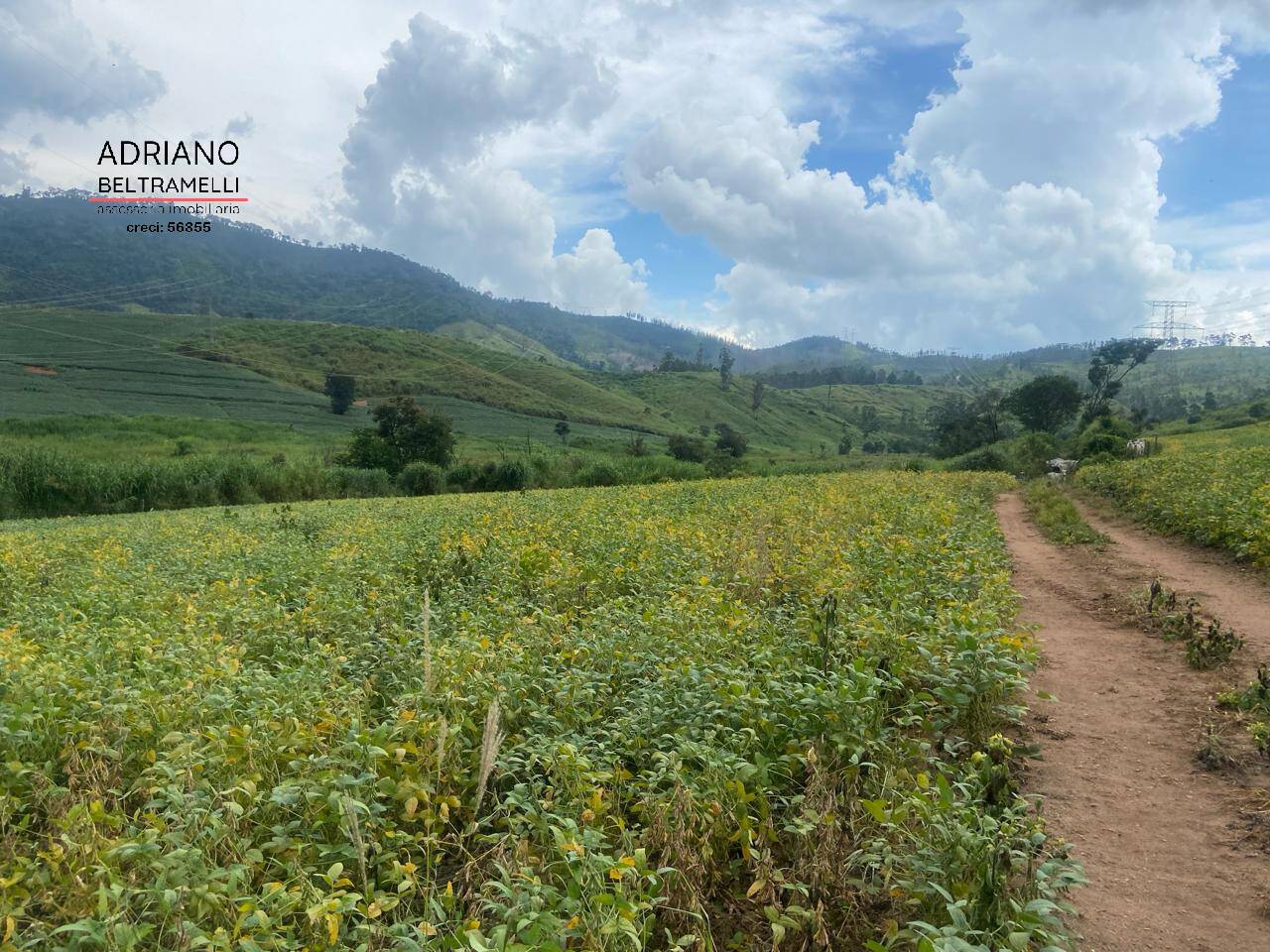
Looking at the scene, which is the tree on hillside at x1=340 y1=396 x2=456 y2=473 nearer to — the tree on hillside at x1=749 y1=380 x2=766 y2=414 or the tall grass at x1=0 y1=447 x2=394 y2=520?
the tall grass at x1=0 y1=447 x2=394 y2=520

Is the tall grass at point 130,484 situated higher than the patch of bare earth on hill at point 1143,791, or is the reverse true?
the patch of bare earth on hill at point 1143,791

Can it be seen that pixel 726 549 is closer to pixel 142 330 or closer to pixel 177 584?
pixel 177 584

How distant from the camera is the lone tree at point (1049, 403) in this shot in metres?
78.8

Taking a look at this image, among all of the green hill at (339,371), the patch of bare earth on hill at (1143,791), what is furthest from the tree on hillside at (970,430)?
the patch of bare earth on hill at (1143,791)

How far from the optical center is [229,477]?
150 ft

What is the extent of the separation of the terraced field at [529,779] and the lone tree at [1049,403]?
8424 cm

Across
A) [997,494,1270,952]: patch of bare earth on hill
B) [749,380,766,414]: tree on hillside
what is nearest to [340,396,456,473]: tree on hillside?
[997,494,1270,952]: patch of bare earth on hill

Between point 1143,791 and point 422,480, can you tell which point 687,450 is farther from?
point 1143,791

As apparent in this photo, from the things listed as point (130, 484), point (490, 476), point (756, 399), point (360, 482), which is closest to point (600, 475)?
point (490, 476)

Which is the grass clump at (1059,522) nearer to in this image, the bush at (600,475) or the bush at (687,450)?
the bush at (600,475)

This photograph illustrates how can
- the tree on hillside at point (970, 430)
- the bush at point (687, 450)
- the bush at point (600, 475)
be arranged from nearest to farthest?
the bush at point (600, 475) → the bush at point (687, 450) → the tree on hillside at point (970, 430)

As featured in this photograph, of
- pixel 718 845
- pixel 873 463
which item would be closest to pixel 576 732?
pixel 718 845

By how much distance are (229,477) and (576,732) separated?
1933 inches

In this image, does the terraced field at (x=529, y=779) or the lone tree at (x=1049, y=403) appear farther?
the lone tree at (x=1049, y=403)
